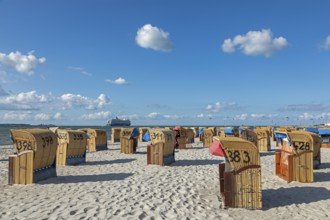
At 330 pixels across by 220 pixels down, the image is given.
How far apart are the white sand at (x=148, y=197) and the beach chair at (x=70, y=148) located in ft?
7.52

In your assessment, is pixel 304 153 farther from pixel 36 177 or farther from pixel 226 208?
pixel 36 177

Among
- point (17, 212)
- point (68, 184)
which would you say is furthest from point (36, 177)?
point (17, 212)

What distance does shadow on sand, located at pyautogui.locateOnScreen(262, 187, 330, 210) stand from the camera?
9.73 metres

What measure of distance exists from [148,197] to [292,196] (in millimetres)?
4173

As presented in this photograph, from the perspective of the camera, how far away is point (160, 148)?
55.5 ft

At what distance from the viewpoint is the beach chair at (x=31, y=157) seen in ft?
38.9

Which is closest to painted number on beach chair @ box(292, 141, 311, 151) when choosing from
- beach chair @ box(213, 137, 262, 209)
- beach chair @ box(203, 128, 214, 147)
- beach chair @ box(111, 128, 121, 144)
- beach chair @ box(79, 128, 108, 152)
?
beach chair @ box(213, 137, 262, 209)

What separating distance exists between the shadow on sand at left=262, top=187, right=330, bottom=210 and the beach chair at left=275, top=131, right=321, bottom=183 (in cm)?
107

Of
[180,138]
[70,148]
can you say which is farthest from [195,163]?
[180,138]

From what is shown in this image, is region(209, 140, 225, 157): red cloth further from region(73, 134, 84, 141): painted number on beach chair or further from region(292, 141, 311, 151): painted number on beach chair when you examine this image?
region(73, 134, 84, 141): painted number on beach chair

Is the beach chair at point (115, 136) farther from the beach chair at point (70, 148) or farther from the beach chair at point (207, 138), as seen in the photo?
the beach chair at point (70, 148)

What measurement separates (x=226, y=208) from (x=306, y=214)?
1.89m

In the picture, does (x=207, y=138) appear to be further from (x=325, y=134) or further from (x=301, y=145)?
(x=301, y=145)

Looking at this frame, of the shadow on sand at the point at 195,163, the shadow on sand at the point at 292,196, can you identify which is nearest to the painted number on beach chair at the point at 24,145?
the shadow on sand at the point at 195,163
